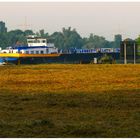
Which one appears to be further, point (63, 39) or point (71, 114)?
point (63, 39)

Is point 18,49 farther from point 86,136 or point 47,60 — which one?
point 86,136

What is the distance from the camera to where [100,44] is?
570 feet

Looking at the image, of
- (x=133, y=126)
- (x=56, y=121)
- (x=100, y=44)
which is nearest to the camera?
(x=133, y=126)

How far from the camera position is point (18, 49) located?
7494 centimetres

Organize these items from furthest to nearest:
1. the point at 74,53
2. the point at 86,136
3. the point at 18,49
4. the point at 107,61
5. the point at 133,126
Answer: the point at 74,53
the point at 18,49
the point at 107,61
the point at 133,126
the point at 86,136

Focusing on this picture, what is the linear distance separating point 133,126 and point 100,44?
164m

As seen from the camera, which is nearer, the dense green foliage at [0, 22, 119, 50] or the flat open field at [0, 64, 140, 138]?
the flat open field at [0, 64, 140, 138]

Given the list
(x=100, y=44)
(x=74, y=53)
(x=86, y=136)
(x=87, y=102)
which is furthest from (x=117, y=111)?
(x=100, y=44)

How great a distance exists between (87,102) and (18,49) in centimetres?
6094

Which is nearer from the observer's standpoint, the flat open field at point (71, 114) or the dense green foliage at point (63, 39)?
the flat open field at point (71, 114)

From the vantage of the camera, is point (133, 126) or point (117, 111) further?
point (117, 111)

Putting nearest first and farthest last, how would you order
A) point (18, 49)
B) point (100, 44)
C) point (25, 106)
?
point (25, 106) → point (18, 49) → point (100, 44)

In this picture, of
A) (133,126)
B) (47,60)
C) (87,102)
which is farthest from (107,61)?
(133,126)

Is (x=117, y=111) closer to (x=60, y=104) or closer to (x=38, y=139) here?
(x=60, y=104)
